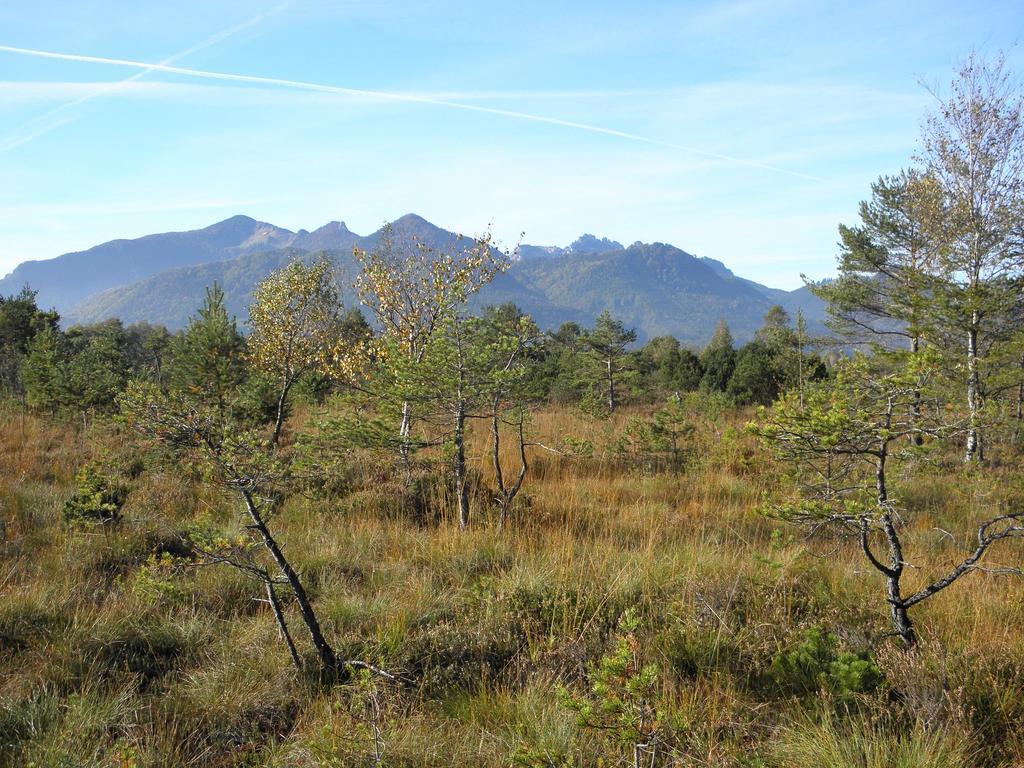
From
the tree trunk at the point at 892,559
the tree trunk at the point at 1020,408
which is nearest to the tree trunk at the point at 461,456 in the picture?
the tree trunk at the point at 892,559

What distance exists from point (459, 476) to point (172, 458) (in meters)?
4.71

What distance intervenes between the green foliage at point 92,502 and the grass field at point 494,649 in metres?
0.16

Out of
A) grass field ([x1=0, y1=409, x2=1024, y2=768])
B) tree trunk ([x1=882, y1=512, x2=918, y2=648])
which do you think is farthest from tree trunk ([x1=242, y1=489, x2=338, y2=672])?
tree trunk ([x1=882, y1=512, x2=918, y2=648])

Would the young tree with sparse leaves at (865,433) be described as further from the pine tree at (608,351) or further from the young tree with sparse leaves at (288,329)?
the pine tree at (608,351)

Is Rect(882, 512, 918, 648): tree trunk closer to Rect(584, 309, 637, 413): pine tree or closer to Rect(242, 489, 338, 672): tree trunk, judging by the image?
Rect(242, 489, 338, 672): tree trunk

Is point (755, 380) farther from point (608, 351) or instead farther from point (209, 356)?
point (209, 356)

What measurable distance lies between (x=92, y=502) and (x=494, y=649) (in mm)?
4071

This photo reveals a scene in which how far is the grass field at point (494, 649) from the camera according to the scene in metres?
2.51

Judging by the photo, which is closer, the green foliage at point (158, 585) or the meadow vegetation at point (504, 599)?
the meadow vegetation at point (504, 599)

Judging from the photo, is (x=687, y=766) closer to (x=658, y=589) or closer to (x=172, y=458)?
(x=658, y=589)

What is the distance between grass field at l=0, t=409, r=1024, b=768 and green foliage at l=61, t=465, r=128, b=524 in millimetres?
163

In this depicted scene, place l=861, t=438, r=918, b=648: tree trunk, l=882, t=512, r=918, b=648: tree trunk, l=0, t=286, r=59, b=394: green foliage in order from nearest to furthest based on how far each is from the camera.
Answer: l=861, t=438, r=918, b=648: tree trunk → l=882, t=512, r=918, b=648: tree trunk → l=0, t=286, r=59, b=394: green foliage

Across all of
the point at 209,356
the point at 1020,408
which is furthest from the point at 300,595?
the point at 1020,408

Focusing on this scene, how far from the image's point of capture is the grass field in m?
2.51
